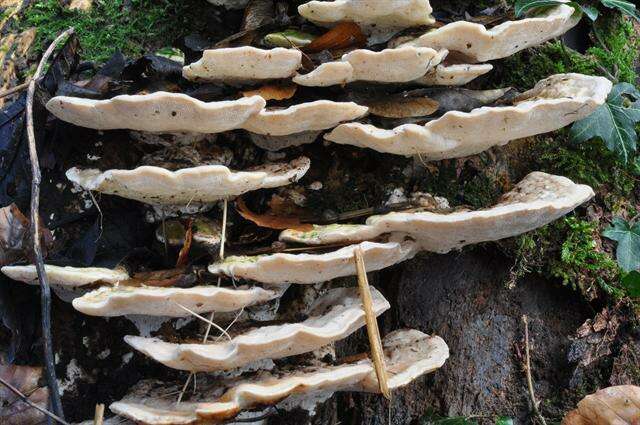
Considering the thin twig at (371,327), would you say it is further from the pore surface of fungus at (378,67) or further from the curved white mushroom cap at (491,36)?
the curved white mushroom cap at (491,36)

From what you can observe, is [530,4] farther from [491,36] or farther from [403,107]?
[403,107]

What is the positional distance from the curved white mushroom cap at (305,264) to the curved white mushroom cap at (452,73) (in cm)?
80

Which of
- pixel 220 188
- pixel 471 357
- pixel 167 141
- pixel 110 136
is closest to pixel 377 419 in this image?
pixel 471 357

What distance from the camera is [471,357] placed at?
122 inches

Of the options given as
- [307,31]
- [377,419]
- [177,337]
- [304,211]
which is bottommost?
[377,419]

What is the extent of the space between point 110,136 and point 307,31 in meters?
1.08

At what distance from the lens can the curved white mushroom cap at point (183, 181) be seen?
7.50 feet

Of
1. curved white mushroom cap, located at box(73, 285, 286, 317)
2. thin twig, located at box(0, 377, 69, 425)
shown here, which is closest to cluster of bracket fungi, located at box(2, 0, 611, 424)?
curved white mushroom cap, located at box(73, 285, 286, 317)

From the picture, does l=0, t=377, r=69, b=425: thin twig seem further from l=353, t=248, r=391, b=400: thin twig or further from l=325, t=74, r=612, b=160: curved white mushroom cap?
l=325, t=74, r=612, b=160: curved white mushroom cap

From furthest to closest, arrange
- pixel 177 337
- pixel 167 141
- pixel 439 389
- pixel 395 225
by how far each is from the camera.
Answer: pixel 439 389
pixel 167 141
pixel 177 337
pixel 395 225

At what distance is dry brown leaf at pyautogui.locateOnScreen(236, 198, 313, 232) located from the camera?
2754mm

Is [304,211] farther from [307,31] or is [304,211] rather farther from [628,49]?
[628,49]

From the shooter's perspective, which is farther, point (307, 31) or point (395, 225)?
point (307, 31)

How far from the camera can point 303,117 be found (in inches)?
97.9
